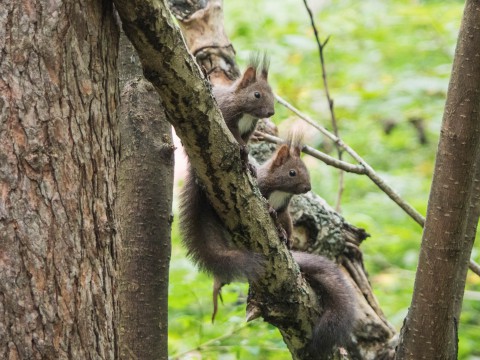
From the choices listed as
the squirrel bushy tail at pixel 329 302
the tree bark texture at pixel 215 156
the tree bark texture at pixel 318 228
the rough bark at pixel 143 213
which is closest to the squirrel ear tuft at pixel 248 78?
the tree bark texture at pixel 318 228

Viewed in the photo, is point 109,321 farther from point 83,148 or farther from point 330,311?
point 330,311

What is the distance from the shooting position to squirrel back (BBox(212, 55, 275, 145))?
4.28 meters

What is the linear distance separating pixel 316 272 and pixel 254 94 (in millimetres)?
1171

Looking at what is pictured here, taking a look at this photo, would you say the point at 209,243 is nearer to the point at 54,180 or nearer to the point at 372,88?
the point at 54,180

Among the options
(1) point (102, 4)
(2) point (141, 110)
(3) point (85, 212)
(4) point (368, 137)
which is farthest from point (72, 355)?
(4) point (368, 137)

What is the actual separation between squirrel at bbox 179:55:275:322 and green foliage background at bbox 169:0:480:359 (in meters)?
1.04

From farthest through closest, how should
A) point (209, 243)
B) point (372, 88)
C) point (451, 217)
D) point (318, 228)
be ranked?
point (372, 88) → point (318, 228) → point (209, 243) → point (451, 217)

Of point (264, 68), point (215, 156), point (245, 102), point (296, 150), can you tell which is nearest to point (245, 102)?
point (245, 102)

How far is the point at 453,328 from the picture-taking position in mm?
3178

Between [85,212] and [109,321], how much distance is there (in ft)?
1.16

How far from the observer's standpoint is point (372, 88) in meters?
7.00

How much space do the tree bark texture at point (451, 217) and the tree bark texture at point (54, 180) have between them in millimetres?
1440

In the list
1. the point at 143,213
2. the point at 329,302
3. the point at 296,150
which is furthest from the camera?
the point at 296,150

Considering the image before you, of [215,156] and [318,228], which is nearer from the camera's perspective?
[215,156]
